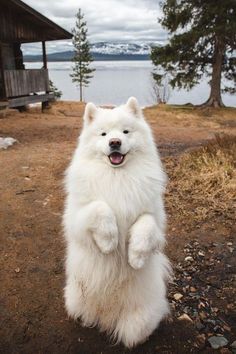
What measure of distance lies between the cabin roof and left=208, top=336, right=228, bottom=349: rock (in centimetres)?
1458

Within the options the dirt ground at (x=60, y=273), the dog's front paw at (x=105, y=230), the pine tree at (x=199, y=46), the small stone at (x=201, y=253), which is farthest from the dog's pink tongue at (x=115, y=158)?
the pine tree at (x=199, y=46)

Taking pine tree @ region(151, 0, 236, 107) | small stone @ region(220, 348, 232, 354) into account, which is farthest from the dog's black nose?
pine tree @ region(151, 0, 236, 107)

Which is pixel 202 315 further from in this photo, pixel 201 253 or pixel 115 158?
pixel 115 158

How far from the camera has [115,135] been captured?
274cm

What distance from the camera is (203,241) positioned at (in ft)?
15.3

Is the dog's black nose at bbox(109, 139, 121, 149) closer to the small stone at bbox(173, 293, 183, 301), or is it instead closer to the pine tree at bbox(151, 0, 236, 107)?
the small stone at bbox(173, 293, 183, 301)

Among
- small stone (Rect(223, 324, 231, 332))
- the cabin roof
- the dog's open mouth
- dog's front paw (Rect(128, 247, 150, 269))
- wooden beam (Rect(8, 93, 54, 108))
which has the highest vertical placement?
the cabin roof

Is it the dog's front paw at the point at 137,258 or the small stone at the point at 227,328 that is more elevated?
the dog's front paw at the point at 137,258

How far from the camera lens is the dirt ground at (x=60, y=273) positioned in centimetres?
310

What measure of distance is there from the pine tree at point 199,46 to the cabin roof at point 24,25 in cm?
558

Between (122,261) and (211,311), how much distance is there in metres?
1.29

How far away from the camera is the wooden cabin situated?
48.8ft

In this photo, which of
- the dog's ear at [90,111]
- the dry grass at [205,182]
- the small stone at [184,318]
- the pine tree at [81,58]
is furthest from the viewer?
the pine tree at [81,58]

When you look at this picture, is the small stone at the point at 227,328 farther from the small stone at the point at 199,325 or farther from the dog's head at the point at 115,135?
the dog's head at the point at 115,135
